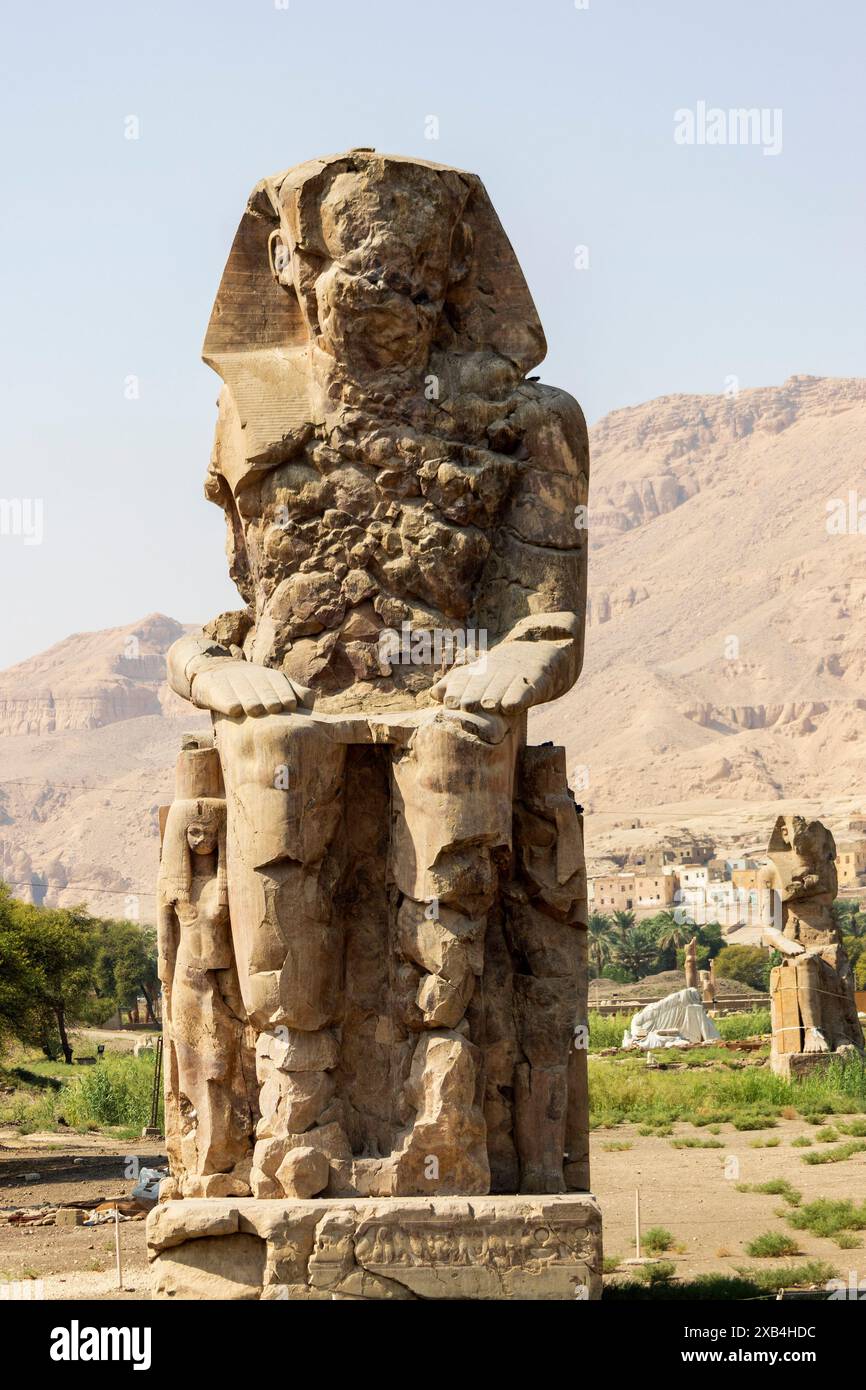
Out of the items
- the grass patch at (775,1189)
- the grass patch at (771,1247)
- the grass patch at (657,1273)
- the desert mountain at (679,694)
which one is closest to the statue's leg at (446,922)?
the grass patch at (657,1273)

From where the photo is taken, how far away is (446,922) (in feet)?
19.7

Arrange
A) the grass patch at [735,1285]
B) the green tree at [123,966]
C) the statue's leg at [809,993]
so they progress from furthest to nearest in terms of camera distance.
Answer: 1. the green tree at [123,966]
2. the statue's leg at [809,993]
3. the grass patch at [735,1285]

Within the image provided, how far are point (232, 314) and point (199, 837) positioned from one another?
1946 mm

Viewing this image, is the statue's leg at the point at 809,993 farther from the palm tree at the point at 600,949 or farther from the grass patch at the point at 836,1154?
the palm tree at the point at 600,949

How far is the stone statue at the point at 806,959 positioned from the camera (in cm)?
1736

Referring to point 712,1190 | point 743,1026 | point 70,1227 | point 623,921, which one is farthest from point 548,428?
point 623,921

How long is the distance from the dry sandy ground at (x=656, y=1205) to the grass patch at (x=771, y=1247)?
0.07 m

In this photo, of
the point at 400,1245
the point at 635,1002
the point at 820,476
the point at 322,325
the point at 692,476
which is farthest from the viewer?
the point at 692,476

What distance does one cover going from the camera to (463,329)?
691cm

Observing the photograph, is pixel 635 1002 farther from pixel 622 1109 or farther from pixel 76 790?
pixel 76 790

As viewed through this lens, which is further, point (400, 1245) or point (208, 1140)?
point (208, 1140)

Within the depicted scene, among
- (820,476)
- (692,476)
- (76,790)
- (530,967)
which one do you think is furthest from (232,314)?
(692,476)

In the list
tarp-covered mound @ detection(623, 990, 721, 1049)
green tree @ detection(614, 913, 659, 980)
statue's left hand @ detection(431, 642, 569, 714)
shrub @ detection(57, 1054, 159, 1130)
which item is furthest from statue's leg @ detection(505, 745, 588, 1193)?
green tree @ detection(614, 913, 659, 980)

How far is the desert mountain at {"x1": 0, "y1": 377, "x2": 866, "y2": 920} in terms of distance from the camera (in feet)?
431
